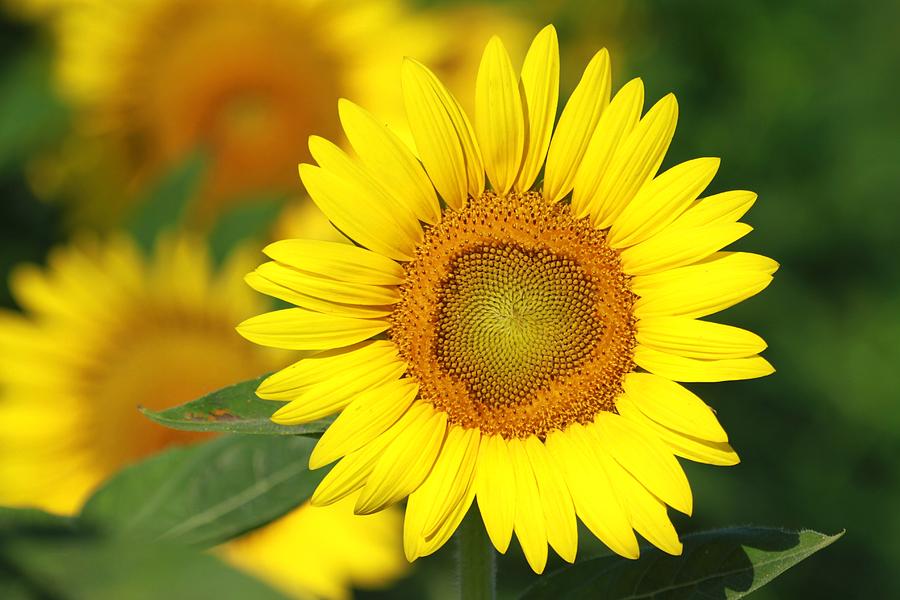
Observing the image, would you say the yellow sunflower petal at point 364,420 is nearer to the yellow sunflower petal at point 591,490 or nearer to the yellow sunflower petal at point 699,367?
the yellow sunflower petal at point 591,490

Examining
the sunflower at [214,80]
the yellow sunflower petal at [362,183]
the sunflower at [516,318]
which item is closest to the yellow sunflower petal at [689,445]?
the sunflower at [516,318]

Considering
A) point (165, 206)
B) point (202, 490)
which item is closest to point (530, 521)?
point (202, 490)

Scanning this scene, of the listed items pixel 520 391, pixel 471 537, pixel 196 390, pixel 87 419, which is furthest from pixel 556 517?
pixel 87 419

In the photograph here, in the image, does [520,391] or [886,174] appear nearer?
[520,391]

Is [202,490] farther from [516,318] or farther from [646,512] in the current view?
[646,512]

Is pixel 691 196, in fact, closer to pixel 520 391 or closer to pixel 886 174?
pixel 520 391

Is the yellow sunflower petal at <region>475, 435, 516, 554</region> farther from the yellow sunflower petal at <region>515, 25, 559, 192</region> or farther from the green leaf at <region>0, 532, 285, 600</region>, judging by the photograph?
the green leaf at <region>0, 532, 285, 600</region>
